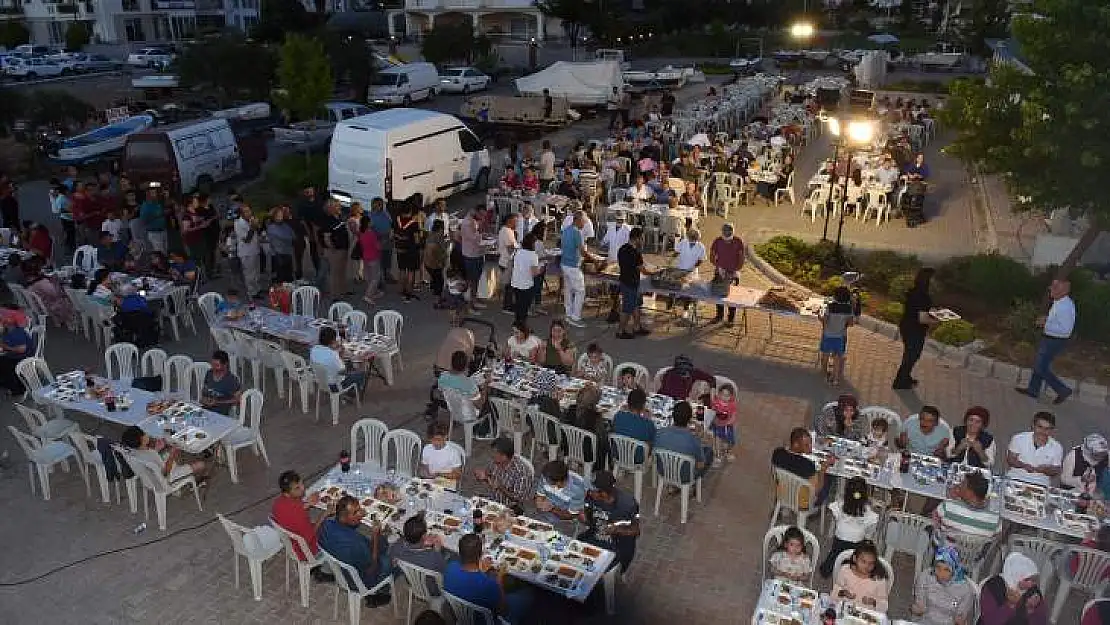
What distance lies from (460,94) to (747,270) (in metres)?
28.1

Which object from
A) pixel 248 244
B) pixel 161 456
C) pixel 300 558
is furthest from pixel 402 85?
A: pixel 300 558

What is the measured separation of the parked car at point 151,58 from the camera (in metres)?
50.5

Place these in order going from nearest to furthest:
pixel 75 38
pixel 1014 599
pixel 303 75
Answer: pixel 1014 599 → pixel 303 75 → pixel 75 38

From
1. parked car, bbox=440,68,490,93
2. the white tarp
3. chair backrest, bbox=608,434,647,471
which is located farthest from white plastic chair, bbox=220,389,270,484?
parked car, bbox=440,68,490,93

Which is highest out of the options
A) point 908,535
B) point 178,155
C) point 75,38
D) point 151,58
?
point 75,38

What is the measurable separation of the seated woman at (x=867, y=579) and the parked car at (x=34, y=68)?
54545 millimetres

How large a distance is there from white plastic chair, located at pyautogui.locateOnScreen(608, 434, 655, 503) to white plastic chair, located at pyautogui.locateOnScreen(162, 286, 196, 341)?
24.5 ft

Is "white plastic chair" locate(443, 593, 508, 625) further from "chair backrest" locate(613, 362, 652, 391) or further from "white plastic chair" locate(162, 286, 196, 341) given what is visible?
"white plastic chair" locate(162, 286, 196, 341)

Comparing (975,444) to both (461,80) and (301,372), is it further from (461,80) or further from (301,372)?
(461,80)

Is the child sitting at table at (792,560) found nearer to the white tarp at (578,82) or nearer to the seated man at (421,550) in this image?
the seated man at (421,550)

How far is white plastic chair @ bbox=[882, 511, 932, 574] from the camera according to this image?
7094mm

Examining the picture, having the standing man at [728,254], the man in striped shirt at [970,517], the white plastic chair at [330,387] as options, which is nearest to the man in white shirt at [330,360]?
the white plastic chair at [330,387]

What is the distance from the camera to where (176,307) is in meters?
12.7

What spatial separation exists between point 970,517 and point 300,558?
17.9ft
